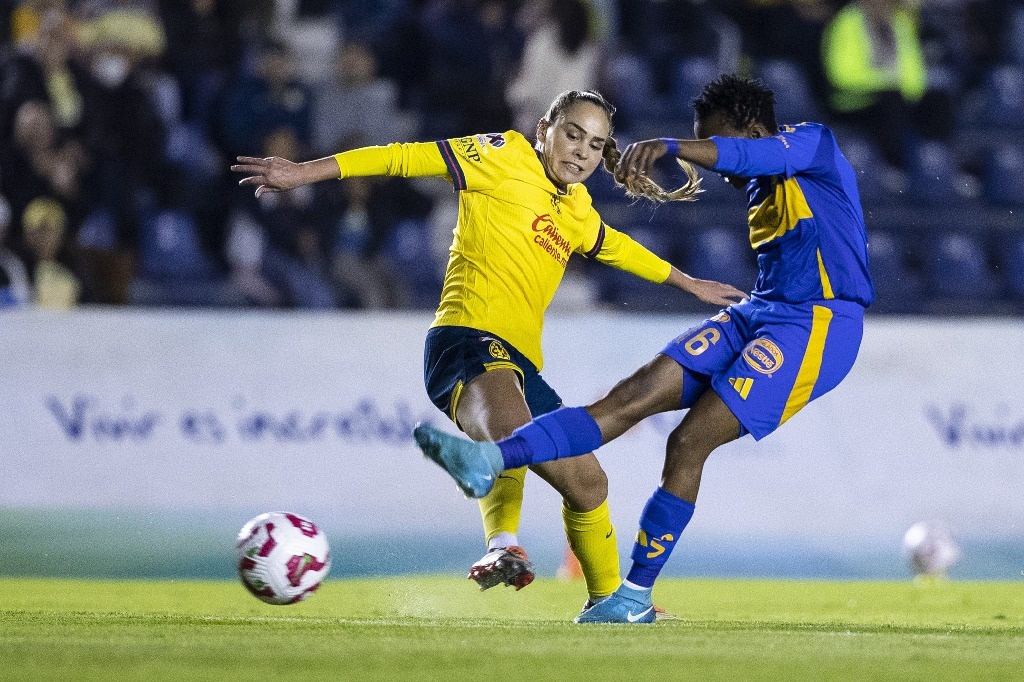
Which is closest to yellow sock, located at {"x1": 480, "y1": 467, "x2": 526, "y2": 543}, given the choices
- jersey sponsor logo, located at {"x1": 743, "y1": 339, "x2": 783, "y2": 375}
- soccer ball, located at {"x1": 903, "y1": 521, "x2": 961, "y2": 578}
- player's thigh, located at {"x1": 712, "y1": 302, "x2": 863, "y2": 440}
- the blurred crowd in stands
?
player's thigh, located at {"x1": 712, "y1": 302, "x2": 863, "y2": 440}

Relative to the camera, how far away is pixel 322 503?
27.9 ft

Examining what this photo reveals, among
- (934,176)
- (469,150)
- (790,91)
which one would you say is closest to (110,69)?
(790,91)

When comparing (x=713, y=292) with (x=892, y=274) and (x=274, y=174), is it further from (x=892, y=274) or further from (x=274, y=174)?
(x=892, y=274)

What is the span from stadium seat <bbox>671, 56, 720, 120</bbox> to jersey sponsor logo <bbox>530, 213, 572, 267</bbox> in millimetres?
5136

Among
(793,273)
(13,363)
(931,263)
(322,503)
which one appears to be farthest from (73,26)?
(793,273)

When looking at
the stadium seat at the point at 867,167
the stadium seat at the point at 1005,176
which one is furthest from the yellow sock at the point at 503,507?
the stadium seat at the point at 1005,176

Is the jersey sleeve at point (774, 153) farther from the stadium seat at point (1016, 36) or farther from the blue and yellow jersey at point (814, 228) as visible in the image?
the stadium seat at point (1016, 36)

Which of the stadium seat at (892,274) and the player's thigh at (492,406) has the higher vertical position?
the stadium seat at (892,274)

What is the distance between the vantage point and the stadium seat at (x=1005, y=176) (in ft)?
34.4

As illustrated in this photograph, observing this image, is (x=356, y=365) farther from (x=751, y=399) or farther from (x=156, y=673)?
(x=156, y=673)

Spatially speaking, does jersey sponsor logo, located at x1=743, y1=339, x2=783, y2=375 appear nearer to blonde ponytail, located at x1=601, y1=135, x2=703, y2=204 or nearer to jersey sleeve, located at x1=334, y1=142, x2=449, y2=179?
blonde ponytail, located at x1=601, y1=135, x2=703, y2=204

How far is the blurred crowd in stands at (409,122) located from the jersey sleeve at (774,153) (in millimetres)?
4094

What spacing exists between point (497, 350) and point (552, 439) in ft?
2.07

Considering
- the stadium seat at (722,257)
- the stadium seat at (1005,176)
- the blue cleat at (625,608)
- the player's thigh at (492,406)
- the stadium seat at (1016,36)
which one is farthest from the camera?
the stadium seat at (1016,36)
